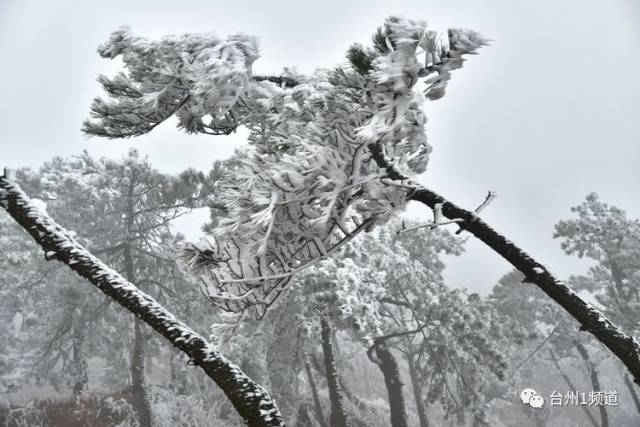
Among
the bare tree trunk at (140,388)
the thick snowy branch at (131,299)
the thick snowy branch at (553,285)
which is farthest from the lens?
the bare tree trunk at (140,388)

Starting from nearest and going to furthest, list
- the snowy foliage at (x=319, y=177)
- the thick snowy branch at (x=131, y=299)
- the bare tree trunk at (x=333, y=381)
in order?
the snowy foliage at (x=319, y=177) → the thick snowy branch at (x=131, y=299) → the bare tree trunk at (x=333, y=381)

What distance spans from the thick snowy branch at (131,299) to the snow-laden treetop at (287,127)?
38 cm

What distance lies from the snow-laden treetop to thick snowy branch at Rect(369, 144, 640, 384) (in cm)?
63

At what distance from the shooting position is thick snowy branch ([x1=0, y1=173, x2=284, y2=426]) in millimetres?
2934

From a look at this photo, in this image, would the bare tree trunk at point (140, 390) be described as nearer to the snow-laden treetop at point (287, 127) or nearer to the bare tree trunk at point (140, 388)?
the bare tree trunk at point (140, 388)

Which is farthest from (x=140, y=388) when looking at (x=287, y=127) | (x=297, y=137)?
(x=297, y=137)

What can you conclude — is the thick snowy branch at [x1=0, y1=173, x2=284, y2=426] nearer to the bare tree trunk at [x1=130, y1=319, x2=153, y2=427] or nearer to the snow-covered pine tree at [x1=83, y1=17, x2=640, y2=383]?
the snow-covered pine tree at [x1=83, y1=17, x2=640, y2=383]

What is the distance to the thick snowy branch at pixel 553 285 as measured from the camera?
390cm

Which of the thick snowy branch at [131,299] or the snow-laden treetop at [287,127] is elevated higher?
the snow-laden treetop at [287,127]

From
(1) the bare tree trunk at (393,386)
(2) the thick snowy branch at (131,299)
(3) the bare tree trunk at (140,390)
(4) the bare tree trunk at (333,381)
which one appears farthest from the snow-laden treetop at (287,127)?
(1) the bare tree trunk at (393,386)

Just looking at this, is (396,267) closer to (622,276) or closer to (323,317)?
(323,317)

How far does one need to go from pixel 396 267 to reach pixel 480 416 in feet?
17.0

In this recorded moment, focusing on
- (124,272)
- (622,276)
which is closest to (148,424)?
(124,272)

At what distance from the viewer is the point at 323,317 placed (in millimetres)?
11062
